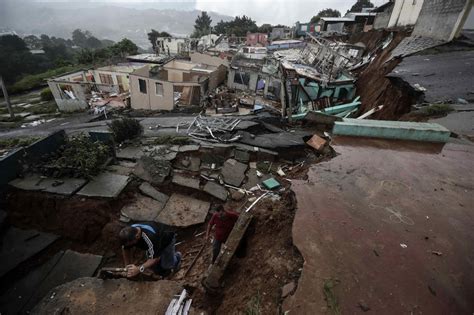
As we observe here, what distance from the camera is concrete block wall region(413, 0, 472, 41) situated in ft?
36.1

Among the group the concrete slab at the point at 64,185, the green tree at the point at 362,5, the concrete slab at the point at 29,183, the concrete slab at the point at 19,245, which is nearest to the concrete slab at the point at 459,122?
the concrete slab at the point at 64,185

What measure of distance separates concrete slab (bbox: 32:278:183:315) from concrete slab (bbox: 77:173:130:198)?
7.84ft

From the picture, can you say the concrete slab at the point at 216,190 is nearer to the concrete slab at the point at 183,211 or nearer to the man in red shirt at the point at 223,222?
the concrete slab at the point at 183,211

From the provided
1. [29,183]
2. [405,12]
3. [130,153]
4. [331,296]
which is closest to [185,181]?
[130,153]

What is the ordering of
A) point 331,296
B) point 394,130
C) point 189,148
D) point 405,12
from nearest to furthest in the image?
→ point 331,296
point 394,130
point 189,148
point 405,12

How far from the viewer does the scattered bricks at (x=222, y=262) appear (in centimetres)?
332

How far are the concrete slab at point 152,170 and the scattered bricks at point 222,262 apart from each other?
3.02 meters

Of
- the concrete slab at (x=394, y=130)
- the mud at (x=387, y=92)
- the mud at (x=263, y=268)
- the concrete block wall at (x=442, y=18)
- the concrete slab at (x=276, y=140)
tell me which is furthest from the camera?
the concrete block wall at (x=442, y=18)

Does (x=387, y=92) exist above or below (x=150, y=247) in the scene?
above

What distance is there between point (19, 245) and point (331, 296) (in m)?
5.79

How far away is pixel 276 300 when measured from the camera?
2.49 m

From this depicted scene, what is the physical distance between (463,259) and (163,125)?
8.81m

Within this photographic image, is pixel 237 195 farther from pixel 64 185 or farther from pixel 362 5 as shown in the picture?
pixel 362 5

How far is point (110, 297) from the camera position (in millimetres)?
2842
